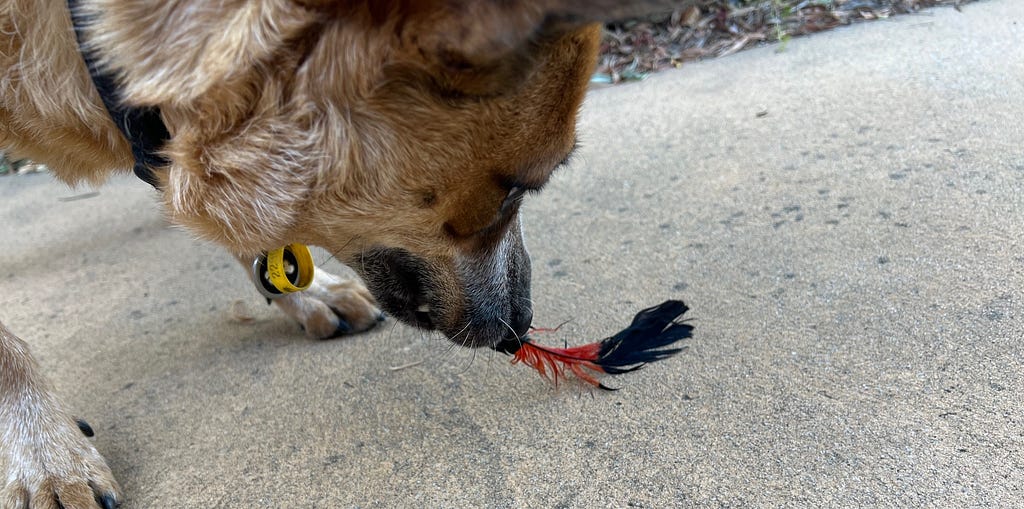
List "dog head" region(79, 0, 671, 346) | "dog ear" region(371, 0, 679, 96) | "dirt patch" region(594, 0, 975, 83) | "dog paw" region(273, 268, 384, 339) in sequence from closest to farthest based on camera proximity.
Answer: "dog ear" region(371, 0, 679, 96), "dog head" region(79, 0, 671, 346), "dog paw" region(273, 268, 384, 339), "dirt patch" region(594, 0, 975, 83)

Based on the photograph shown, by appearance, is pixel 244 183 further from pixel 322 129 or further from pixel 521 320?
pixel 521 320

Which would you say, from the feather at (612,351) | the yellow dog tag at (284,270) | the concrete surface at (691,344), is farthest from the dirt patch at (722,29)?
the yellow dog tag at (284,270)

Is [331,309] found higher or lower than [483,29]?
lower

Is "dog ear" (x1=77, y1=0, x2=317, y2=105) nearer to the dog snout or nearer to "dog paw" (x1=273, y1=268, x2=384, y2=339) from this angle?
the dog snout

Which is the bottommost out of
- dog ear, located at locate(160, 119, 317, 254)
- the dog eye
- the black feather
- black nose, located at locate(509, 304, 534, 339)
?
the black feather

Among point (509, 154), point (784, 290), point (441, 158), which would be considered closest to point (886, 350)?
point (784, 290)

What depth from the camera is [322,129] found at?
56.8 inches

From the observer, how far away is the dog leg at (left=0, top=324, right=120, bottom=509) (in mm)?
1694

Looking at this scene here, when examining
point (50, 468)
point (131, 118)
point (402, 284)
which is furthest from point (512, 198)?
point (50, 468)

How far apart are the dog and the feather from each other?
0.23 feet

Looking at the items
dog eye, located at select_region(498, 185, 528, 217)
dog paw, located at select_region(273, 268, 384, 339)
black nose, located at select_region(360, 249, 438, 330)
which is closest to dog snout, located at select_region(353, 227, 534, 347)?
black nose, located at select_region(360, 249, 438, 330)

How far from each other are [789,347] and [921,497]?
1.81ft

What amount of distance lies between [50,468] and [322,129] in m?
1.16

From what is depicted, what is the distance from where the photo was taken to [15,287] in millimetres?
2992
